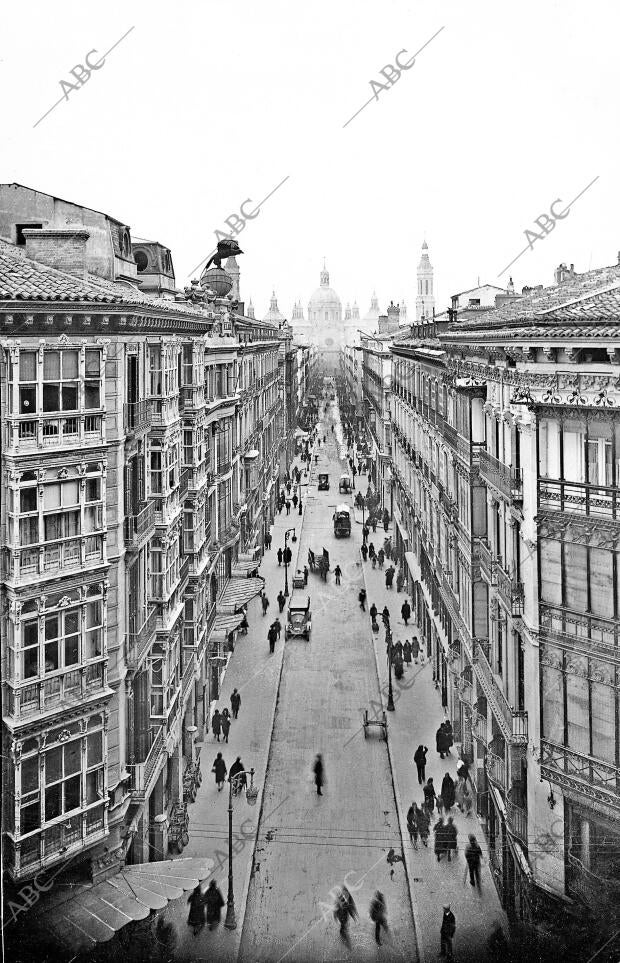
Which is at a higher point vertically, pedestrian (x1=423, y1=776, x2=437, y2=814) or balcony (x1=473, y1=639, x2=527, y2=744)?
balcony (x1=473, y1=639, x2=527, y2=744)

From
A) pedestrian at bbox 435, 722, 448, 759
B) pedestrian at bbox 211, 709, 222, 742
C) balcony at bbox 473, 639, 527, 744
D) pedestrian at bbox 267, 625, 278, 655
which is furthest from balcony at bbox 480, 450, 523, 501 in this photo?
pedestrian at bbox 267, 625, 278, 655

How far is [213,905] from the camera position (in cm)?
2072

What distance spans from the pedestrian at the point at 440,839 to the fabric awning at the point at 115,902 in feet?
23.7

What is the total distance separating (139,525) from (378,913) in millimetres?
11134

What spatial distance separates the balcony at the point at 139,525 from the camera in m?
19.9

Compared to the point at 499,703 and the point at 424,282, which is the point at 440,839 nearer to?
the point at 499,703

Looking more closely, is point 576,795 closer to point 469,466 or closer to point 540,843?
point 540,843

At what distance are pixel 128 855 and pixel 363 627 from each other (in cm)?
2421

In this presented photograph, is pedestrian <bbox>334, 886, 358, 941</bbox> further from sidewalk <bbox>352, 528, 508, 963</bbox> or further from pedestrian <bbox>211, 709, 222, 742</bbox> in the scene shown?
pedestrian <bbox>211, 709, 222, 742</bbox>

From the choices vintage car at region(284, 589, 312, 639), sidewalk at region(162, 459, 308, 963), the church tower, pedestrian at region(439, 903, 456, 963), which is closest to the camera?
pedestrian at region(439, 903, 456, 963)

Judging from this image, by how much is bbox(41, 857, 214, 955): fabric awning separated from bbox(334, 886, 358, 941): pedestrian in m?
3.51

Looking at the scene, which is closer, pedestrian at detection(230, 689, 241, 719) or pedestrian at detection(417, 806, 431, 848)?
pedestrian at detection(417, 806, 431, 848)

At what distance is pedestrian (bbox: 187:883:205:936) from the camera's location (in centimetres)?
2016

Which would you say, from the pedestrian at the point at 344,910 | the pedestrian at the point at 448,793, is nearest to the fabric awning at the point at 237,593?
the pedestrian at the point at 448,793
